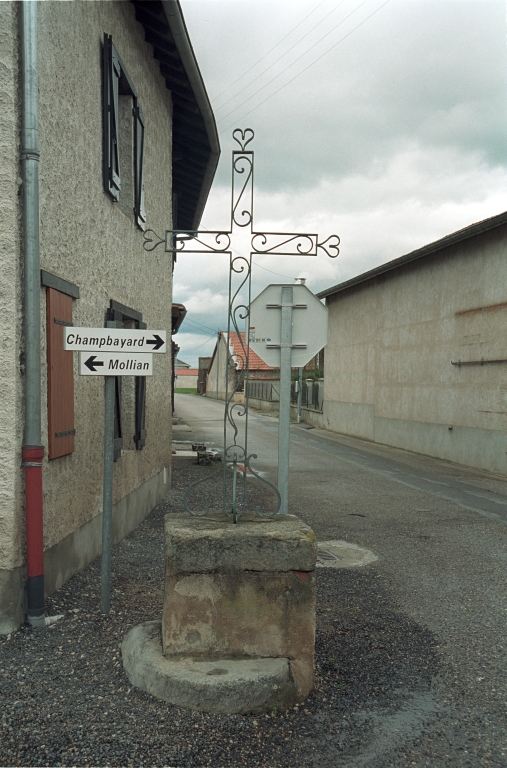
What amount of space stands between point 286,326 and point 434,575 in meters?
2.93

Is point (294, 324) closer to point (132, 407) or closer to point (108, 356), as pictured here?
point (108, 356)

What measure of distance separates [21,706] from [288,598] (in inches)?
58.1

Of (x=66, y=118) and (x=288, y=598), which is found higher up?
(x=66, y=118)

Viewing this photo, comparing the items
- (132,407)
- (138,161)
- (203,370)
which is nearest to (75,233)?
(138,161)

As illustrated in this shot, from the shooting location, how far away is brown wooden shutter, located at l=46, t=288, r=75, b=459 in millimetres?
5070

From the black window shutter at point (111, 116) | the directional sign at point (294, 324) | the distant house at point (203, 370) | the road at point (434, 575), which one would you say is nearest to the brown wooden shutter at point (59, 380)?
the directional sign at point (294, 324)

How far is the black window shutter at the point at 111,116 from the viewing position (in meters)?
6.47

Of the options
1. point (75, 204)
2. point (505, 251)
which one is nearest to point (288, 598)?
point (75, 204)

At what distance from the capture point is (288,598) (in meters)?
3.76

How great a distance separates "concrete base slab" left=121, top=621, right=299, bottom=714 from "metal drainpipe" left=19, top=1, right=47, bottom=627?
118 centimetres

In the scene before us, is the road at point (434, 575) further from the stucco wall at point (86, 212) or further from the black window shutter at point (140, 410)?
the stucco wall at point (86, 212)

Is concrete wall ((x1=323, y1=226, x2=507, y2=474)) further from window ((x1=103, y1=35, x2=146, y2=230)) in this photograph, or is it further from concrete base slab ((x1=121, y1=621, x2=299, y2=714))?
concrete base slab ((x1=121, y1=621, x2=299, y2=714))

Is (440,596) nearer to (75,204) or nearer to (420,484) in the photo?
(75,204)

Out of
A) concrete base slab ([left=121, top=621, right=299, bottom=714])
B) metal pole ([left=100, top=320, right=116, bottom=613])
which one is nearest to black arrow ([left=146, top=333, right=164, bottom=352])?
metal pole ([left=100, top=320, right=116, bottom=613])
